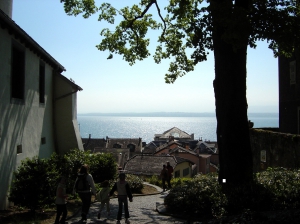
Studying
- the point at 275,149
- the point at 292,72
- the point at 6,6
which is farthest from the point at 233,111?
the point at 292,72

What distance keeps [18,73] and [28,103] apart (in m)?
1.32

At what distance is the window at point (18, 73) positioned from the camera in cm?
1318

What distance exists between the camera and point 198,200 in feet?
33.3

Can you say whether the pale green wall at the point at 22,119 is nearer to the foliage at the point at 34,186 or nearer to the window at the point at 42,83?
the window at the point at 42,83

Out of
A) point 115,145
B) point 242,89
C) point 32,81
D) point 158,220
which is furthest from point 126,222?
point 115,145

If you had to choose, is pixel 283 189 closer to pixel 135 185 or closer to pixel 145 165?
pixel 135 185

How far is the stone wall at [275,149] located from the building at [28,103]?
10166mm

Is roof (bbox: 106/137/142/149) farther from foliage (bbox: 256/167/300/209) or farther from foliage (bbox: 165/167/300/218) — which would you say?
foliage (bbox: 165/167/300/218)

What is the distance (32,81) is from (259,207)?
1022 cm

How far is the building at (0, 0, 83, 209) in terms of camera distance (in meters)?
11.6

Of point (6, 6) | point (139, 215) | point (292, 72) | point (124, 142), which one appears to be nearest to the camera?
point (139, 215)

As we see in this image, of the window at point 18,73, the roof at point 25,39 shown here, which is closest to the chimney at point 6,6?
the roof at point 25,39

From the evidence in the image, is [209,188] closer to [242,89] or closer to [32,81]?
[242,89]

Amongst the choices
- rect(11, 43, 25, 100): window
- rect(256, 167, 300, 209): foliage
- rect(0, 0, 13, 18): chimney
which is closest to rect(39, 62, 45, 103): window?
rect(0, 0, 13, 18): chimney
